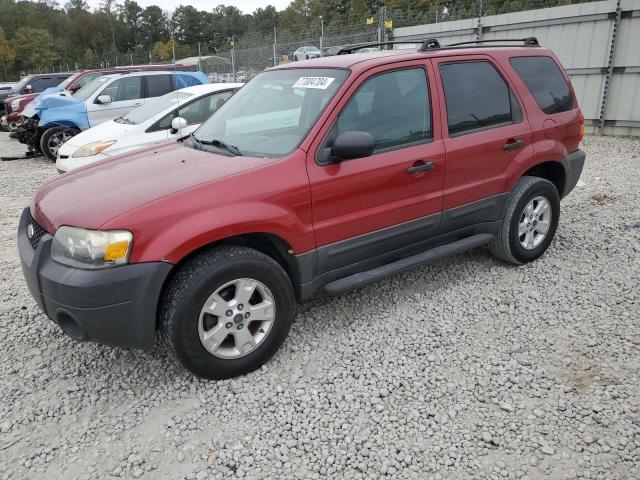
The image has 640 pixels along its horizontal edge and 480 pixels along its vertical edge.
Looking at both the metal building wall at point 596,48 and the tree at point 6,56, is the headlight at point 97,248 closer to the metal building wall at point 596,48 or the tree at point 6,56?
the metal building wall at point 596,48

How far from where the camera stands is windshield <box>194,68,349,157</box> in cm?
329

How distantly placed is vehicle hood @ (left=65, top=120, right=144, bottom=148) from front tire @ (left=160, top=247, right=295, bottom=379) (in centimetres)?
514

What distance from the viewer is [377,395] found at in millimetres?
2898

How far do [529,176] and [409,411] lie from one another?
8.49ft

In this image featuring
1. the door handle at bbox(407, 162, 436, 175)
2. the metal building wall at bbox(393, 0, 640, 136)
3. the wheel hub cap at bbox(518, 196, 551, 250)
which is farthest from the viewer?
the metal building wall at bbox(393, 0, 640, 136)

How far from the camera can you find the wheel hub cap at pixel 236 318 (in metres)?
2.89

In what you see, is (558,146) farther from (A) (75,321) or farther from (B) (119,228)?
(A) (75,321)

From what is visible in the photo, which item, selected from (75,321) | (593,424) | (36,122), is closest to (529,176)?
(593,424)

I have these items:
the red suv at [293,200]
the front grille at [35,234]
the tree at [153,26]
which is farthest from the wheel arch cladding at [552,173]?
the tree at [153,26]

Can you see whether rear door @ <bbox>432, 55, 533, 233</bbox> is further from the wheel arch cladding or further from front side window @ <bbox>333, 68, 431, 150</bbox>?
the wheel arch cladding

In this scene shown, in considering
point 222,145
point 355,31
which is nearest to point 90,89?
point 355,31

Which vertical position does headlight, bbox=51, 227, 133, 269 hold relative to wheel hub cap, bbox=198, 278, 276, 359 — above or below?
above

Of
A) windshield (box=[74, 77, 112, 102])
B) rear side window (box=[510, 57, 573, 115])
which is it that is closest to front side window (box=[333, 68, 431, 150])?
rear side window (box=[510, 57, 573, 115])

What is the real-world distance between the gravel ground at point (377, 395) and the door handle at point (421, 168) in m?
1.06
